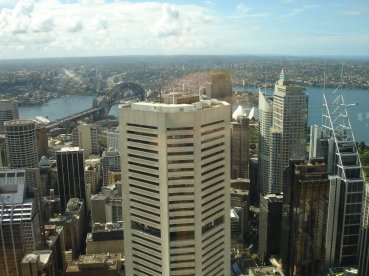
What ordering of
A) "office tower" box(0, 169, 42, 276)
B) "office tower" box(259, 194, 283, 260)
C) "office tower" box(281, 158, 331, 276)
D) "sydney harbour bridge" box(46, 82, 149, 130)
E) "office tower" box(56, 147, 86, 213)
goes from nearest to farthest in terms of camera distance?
"office tower" box(0, 169, 42, 276)
"office tower" box(281, 158, 331, 276)
"office tower" box(259, 194, 283, 260)
"sydney harbour bridge" box(46, 82, 149, 130)
"office tower" box(56, 147, 86, 213)

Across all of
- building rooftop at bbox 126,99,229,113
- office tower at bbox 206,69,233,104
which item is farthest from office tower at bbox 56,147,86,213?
building rooftop at bbox 126,99,229,113

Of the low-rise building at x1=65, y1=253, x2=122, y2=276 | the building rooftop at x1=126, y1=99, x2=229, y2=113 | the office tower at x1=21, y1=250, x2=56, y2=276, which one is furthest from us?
the low-rise building at x1=65, y1=253, x2=122, y2=276

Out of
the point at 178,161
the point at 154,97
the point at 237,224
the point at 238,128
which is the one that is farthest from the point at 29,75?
the point at 178,161

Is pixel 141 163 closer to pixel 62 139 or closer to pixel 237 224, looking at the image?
pixel 237 224

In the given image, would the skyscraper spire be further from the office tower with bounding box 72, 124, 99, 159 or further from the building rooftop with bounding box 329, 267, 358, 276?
the office tower with bounding box 72, 124, 99, 159

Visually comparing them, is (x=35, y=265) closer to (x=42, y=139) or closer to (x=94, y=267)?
(x=94, y=267)

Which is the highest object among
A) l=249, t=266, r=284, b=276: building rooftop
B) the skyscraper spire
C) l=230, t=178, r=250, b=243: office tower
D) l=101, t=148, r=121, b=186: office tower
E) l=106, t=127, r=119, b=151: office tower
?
the skyscraper spire
